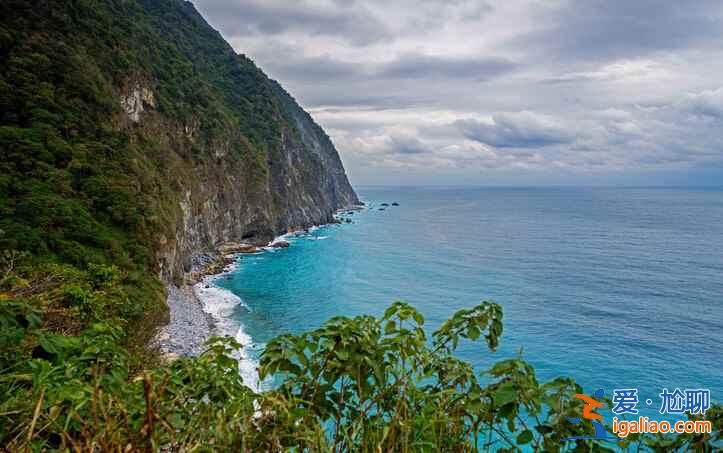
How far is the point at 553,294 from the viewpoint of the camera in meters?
39.5

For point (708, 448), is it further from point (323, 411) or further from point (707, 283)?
point (707, 283)

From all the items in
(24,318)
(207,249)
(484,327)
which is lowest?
(207,249)

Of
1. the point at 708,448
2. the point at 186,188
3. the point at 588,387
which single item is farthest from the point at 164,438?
the point at 186,188

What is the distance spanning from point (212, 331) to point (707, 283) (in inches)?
1790

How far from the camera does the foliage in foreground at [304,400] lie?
2.18m

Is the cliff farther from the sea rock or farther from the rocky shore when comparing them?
the rocky shore

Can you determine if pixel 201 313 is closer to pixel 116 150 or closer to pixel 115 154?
pixel 115 154

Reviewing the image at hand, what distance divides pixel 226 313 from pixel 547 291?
29.8 m

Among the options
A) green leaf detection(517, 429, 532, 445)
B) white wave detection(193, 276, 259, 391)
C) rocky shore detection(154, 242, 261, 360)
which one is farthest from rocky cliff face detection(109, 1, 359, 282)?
green leaf detection(517, 429, 532, 445)

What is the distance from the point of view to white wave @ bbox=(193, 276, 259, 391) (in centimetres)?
2506

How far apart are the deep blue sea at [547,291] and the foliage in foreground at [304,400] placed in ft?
31.3

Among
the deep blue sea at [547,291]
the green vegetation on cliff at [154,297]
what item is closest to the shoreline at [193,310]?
the green vegetation on cliff at [154,297]

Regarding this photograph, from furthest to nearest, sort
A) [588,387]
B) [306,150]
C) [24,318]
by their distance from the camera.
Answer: [306,150], [588,387], [24,318]

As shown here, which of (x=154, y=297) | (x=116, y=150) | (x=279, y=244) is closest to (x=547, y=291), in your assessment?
(x=154, y=297)
